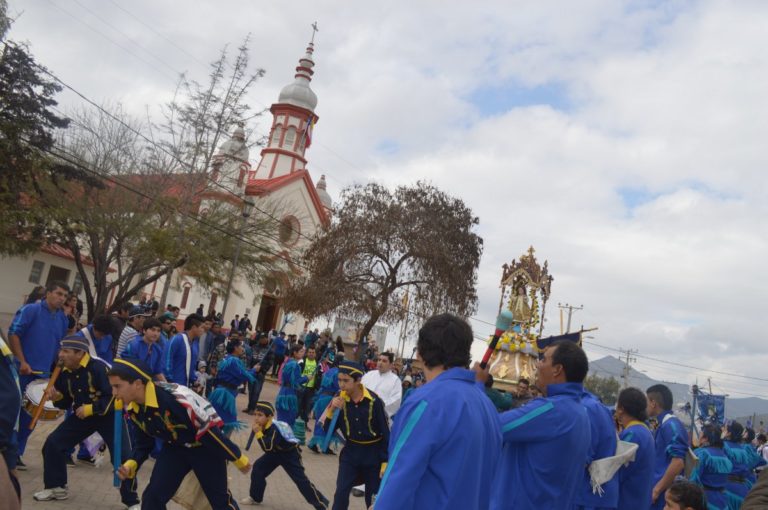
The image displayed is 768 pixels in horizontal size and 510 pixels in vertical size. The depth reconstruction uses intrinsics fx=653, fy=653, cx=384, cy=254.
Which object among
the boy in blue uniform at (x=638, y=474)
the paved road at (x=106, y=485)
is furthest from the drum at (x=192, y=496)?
the boy in blue uniform at (x=638, y=474)

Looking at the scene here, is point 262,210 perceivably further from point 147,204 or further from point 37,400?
point 37,400

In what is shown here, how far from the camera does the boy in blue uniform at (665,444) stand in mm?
6645

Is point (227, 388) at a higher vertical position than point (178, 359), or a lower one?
lower

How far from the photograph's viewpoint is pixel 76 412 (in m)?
6.63

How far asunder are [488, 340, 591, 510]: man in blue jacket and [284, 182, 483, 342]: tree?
76.5 feet

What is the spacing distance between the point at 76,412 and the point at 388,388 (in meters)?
5.61

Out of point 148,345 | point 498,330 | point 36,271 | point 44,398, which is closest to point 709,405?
point 148,345

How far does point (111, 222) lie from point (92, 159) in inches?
126

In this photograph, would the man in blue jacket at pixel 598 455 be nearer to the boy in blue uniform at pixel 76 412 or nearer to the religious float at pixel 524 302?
the boy in blue uniform at pixel 76 412

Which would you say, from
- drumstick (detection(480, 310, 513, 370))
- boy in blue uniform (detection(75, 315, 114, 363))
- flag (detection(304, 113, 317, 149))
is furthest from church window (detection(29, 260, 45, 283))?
drumstick (detection(480, 310, 513, 370))

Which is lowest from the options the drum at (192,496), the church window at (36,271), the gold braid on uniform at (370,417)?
the drum at (192,496)

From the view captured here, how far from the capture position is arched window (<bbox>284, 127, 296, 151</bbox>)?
2014 inches

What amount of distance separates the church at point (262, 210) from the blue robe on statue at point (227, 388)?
52.3 feet

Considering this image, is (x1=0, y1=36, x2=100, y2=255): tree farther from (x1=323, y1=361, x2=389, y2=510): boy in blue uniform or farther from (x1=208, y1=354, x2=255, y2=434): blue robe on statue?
(x1=323, y1=361, x2=389, y2=510): boy in blue uniform
